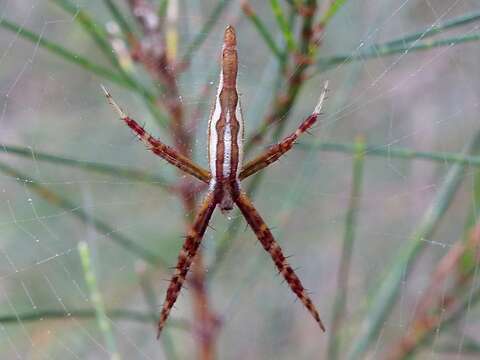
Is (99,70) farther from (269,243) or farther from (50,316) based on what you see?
(269,243)

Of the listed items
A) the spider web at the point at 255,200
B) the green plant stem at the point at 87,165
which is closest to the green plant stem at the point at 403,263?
the green plant stem at the point at 87,165

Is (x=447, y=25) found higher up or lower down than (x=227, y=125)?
higher up

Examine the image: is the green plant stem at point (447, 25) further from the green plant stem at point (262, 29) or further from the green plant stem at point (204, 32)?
the green plant stem at point (204, 32)

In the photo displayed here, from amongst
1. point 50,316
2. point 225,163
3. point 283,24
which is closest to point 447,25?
point 283,24

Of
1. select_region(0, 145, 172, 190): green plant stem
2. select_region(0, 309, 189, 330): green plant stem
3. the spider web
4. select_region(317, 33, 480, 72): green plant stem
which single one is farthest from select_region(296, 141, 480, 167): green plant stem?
the spider web

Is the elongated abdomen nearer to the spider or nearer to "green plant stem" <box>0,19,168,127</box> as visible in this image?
the spider

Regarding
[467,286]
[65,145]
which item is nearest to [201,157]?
[467,286]
